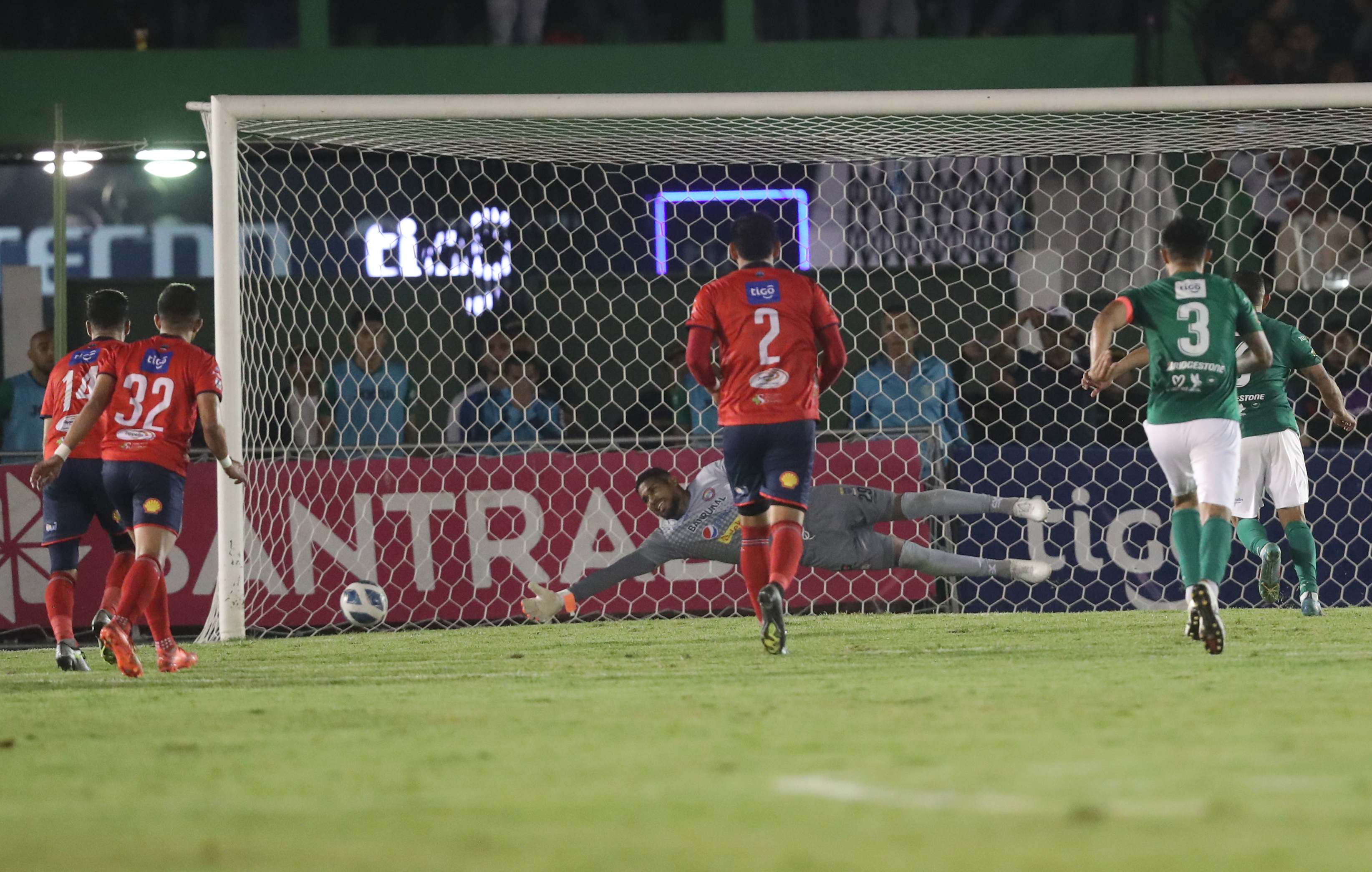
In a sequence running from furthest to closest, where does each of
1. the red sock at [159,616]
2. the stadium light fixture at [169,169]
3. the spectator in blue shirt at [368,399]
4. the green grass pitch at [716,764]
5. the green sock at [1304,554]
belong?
the stadium light fixture at [169,169]
the spectator in blue shirt at [368,399]
the green sock at [1304,554]
the red sock at [159,616]
the green grass pitch at [716,764]

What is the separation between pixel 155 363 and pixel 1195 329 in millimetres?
4135

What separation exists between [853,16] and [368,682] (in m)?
11.7

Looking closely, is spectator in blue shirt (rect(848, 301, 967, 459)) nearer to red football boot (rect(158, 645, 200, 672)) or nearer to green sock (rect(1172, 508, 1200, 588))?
green sock (rect(1172, 508, 1200, 588))

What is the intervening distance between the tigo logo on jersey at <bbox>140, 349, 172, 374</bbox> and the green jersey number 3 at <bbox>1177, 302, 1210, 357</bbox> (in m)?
4.02

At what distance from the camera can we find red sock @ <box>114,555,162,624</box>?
6559 millimetres

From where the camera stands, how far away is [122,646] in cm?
635

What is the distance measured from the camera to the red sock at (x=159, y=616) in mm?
6879

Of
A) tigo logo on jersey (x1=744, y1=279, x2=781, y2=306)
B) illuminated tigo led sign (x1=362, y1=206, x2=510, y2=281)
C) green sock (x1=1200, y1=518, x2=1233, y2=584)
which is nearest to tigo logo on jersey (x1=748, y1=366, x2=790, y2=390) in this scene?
tigo logo on jersey (x1=744, y1=279, x2=781, y2=306)

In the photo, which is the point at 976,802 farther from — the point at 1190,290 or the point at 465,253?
the point at 465,253

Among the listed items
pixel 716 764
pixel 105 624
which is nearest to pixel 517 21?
pixel 105 624

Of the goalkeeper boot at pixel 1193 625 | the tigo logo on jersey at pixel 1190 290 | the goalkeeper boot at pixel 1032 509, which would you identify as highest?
the tigo logo on jersey at pixel 1190 290

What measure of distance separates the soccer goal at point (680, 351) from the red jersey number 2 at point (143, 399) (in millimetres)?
1932

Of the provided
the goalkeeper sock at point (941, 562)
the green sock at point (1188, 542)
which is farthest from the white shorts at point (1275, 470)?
the green sock at point (1188, 542)

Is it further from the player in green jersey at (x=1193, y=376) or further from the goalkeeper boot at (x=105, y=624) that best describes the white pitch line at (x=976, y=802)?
the goalkeeper boot at (x=105, y=624)
